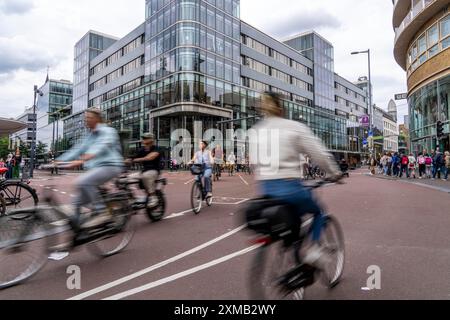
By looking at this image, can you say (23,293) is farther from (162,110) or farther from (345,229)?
(162,110)

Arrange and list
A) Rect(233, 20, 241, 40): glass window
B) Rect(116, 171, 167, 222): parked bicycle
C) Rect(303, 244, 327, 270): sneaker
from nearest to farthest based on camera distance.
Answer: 1. Rect(303, 244, 327, 270): sneaker
2. Rect(116, 171, 167, 222): parked bicycle
3. Rect(233, 20, 241, 40): glass window

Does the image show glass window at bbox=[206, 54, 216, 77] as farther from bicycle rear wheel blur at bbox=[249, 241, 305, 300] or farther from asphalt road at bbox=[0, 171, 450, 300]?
bicycle rear wheel blur at bbox=[249, 241, 305, 300]

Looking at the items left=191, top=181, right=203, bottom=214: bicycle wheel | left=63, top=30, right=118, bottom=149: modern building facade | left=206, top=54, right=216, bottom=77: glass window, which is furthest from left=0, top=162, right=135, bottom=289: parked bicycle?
left=63, top=30, right=118, bottom=149: modern building facade

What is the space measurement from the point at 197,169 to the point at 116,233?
3.77m

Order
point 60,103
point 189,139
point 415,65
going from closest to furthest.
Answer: point 415,65 < point 189,139 < point 60,103

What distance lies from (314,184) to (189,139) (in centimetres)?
3721

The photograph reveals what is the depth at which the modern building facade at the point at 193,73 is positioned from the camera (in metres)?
38.7

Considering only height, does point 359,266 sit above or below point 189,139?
below

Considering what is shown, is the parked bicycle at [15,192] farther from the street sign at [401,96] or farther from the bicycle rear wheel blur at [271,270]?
the street sign at [401,96]

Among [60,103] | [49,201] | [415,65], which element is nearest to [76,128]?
[60,103]

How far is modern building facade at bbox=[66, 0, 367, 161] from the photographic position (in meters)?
38.7

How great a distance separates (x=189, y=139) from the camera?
3981 centimetres

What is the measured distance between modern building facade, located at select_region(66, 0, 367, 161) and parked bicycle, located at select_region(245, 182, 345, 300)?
31.1m
